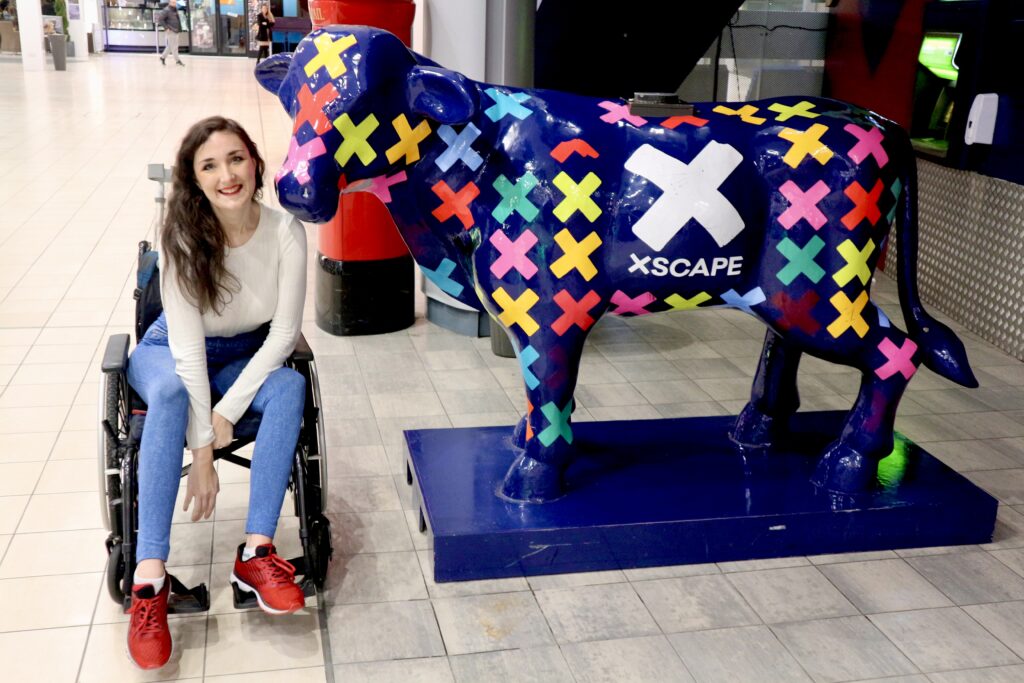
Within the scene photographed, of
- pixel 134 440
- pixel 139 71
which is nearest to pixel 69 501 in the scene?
pixel 134 440

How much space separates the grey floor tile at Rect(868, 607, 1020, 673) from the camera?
8.91 ft

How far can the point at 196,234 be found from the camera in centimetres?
277

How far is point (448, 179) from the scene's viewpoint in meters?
2.89

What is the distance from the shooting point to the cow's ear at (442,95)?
2.67 metres

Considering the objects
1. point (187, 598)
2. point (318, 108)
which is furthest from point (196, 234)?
point (187, 598)

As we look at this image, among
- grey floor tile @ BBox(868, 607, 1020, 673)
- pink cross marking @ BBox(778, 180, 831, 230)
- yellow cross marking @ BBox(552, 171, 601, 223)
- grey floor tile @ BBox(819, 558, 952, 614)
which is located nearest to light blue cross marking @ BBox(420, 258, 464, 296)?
yellow cross marking @ BBox(552, 171, 601, 223)

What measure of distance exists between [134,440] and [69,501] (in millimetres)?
857

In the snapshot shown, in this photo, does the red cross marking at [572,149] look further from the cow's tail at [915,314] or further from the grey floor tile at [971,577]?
the grey floor tile at [971,577]

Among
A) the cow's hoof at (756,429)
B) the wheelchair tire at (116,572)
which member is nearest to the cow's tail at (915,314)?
the cow's hoof at (756,429)

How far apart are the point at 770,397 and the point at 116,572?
86.9 inches

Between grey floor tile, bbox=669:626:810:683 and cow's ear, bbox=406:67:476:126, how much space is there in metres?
1.53

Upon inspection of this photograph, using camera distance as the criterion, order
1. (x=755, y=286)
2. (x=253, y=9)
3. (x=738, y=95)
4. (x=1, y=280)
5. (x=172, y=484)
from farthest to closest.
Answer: (x=253, y=9) < (x=738, y=95) < (x=1, y=280) < (x=755, y=286) < (x=172, y=484)

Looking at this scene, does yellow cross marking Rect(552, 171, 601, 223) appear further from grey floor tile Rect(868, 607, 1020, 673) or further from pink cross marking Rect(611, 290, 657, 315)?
grey floor tile Rect(868, 607, 1020, 673)

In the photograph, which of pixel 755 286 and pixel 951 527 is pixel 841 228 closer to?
pixel 755 286
